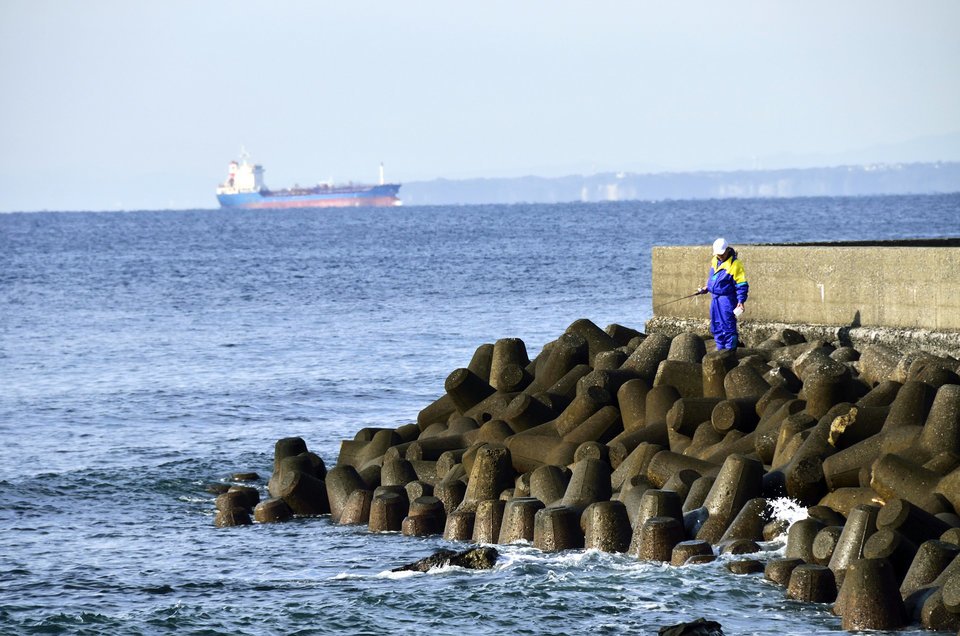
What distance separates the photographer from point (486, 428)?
12.0m

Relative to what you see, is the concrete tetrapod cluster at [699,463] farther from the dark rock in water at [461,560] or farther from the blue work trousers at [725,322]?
the blue work trousers at [725,322]

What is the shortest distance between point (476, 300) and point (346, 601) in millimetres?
26907

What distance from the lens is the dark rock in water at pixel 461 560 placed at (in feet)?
32.1

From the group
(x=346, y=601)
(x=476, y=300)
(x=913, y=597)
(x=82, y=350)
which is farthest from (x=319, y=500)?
(x=476, y=300)

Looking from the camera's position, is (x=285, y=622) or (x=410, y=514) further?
(x=410, y=514)

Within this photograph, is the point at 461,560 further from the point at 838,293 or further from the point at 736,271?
the point at 838,293

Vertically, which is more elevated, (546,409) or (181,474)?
(546,409)

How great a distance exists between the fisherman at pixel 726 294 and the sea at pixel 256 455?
401 cm

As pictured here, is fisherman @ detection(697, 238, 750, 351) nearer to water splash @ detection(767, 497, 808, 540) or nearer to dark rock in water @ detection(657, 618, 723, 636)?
water splash @ detection(767, 497, 808, 540)

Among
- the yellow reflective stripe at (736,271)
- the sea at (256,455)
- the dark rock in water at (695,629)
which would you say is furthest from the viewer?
the yellow reflective stripe at (736,271)

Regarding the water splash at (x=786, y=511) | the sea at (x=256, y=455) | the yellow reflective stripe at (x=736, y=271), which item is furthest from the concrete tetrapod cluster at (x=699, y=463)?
the yellow reflective stripe at (x=736, y=271)

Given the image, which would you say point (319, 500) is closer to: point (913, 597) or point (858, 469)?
point (858, 469)

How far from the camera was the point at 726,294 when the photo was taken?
44.2ft

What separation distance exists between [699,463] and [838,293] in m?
3.91
